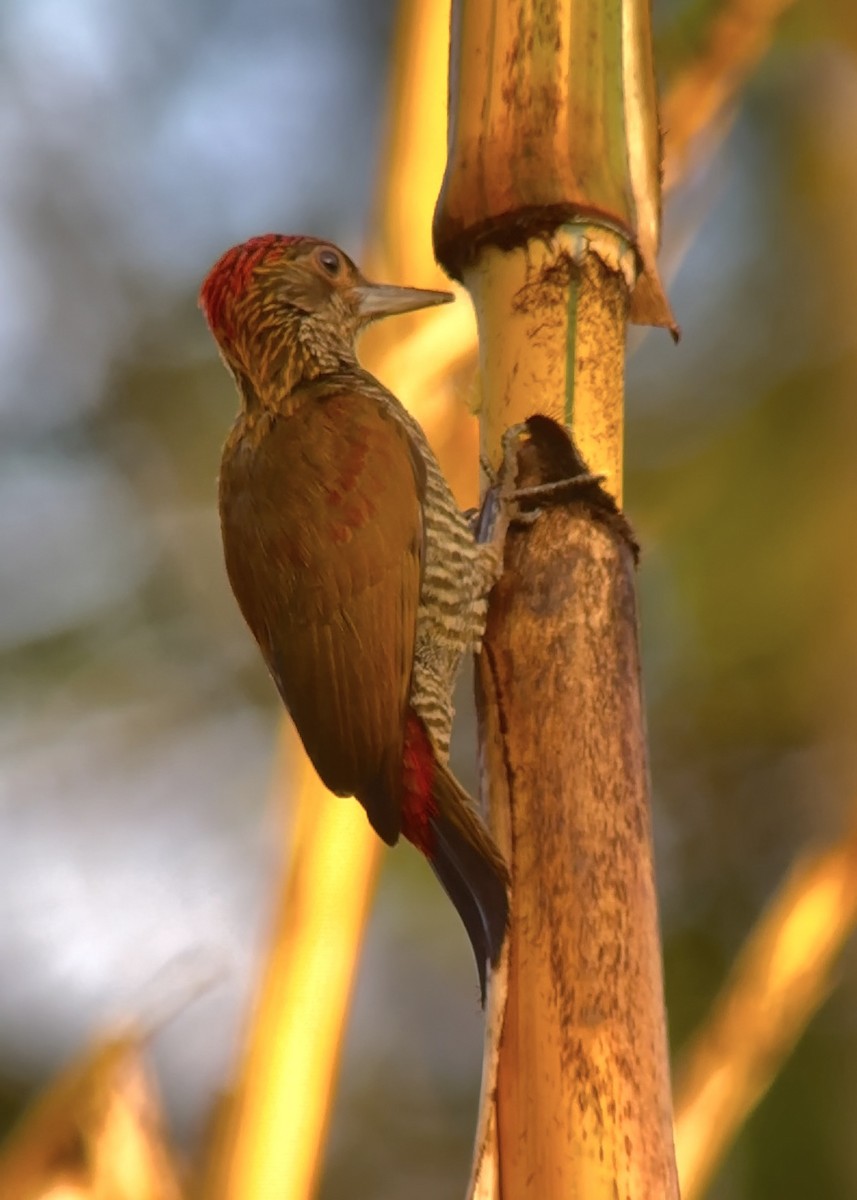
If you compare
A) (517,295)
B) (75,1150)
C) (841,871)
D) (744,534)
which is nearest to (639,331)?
(744,534)

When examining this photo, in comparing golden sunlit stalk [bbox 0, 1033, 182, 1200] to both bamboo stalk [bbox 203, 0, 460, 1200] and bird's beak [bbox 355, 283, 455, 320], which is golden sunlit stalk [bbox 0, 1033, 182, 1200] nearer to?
bamboo stalk [bbox 203, 0, 460, 1200]

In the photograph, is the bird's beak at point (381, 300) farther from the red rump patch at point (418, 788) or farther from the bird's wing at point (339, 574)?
the red rump patch at point (418, 788)

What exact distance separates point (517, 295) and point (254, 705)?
1.92m

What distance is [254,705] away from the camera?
3119 millimetres

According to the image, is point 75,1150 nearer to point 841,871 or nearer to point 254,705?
point 254,705

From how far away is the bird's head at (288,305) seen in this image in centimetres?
193

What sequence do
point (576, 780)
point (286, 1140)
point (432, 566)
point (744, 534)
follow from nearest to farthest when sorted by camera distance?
1. point (576, 780)
2. point (432, 566)
3. point (286, 1140)
4. point (744, 534)

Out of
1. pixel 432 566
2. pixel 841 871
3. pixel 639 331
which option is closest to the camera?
pixel 432 566

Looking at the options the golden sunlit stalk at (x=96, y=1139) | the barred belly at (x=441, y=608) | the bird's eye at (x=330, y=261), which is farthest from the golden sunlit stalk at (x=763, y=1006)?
the bird's eye at (x=330, y=261)

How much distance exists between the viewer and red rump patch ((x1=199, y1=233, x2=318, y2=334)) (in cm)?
197

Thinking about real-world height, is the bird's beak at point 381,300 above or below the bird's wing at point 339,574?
above

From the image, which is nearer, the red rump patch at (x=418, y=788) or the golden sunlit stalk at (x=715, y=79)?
the red rump patch at (x=418, y=788)

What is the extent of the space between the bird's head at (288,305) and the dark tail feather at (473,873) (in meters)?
0.71

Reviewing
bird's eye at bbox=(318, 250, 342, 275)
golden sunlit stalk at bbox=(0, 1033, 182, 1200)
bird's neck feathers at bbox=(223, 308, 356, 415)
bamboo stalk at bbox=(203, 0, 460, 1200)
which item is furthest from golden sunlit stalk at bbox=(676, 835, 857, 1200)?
bird's eye at bbox=(318, 250, 342, 275)
